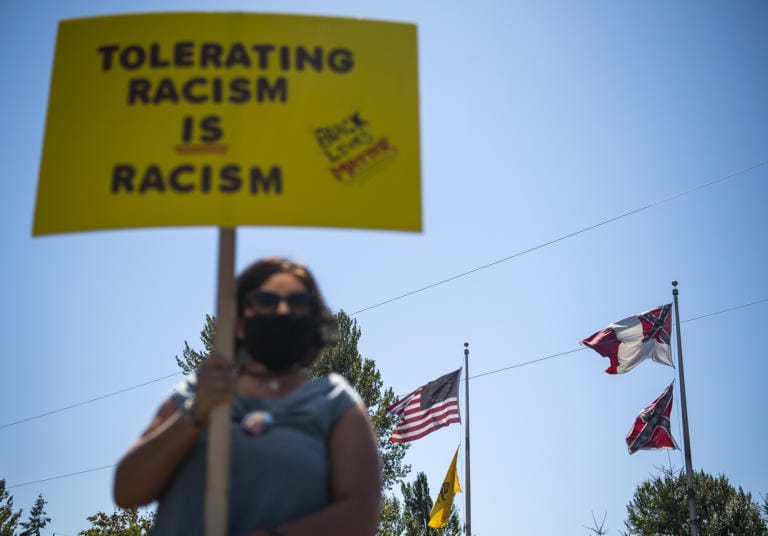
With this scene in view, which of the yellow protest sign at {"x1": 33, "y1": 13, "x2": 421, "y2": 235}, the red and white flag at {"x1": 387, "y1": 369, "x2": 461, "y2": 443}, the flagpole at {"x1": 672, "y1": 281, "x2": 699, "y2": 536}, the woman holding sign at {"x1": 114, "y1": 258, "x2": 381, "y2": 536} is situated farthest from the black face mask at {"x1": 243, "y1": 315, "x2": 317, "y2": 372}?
the flagpole at {"x1": 672, "y1": 281, "x2": 699, "y2": 536}

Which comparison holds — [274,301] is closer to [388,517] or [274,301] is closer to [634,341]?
[634,341]

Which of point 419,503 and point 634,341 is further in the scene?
point 419,503

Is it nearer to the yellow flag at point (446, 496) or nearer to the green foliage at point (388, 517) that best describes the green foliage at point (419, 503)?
the green foliage at point (388, 517)

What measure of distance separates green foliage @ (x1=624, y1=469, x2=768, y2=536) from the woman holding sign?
123 ft

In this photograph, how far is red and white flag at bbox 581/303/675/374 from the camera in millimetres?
17406

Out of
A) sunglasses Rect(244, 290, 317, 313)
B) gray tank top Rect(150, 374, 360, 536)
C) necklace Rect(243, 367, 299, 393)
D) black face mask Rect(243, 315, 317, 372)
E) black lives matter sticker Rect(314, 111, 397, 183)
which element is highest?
black lives matter sticker Rect(314, 111, 397, 183)

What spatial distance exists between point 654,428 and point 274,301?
1726 centimetres

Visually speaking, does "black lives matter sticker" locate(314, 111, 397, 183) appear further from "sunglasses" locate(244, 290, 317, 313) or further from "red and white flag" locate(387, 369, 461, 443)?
"red and white flag" locate(387, 369, 461, 443)

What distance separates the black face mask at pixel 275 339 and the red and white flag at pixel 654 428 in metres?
16.7

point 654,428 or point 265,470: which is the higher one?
point 654,428

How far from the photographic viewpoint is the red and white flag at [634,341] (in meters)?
17.4

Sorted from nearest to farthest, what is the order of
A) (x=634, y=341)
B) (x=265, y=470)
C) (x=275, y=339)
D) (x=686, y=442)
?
1. (x=265, y=470)
2. (x=275, y=339)
3. (x=634, y=341)
4. (x=686, y=442)

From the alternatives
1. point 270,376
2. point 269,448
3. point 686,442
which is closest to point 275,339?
point 270,376

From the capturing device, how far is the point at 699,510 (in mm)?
40906
